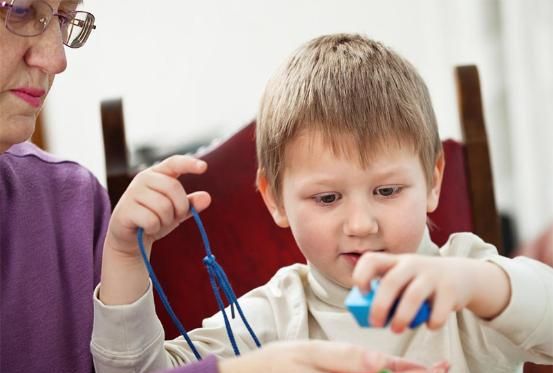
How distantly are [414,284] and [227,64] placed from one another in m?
2.15

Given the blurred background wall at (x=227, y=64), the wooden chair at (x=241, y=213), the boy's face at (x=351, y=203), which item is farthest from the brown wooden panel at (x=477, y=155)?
the blurred background wall at (x=227, y=64)

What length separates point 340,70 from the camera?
108cm

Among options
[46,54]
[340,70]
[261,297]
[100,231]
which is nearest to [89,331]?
[100,231]

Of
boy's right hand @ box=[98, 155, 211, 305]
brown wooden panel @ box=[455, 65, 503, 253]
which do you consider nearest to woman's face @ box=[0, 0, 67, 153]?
boy's right hand @ box=[98, 155, 211, 305]

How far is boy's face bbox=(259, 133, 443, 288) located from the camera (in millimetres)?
983

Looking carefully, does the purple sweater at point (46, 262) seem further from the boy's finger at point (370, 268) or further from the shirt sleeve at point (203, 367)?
the boy's finger at point (370, 268)

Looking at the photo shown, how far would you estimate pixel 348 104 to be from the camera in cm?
104

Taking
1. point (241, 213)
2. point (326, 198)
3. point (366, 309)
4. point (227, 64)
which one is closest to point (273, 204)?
point (326, 198)

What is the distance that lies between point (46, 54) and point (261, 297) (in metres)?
0.46

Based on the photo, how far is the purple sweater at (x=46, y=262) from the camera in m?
1.11

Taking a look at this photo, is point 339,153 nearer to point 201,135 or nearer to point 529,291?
point 529,291

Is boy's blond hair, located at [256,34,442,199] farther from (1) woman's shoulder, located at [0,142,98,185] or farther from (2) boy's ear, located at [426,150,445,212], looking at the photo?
(1) woman's shoulder, located at [0,142,98,185]

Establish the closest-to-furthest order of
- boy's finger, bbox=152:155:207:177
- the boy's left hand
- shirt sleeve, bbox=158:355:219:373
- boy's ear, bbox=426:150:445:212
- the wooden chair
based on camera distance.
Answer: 1. the boy's left hand
2. shirt sleeve, bbox=158:355:219:373
3. boy's finger, bbox=152:155:207:177
4. boy's ear, bbox=426:150:445:212
5. the wooden chair

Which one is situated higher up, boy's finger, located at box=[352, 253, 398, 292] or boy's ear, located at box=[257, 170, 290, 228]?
boy's finger, located at box=[352, 253, 398, 292]
